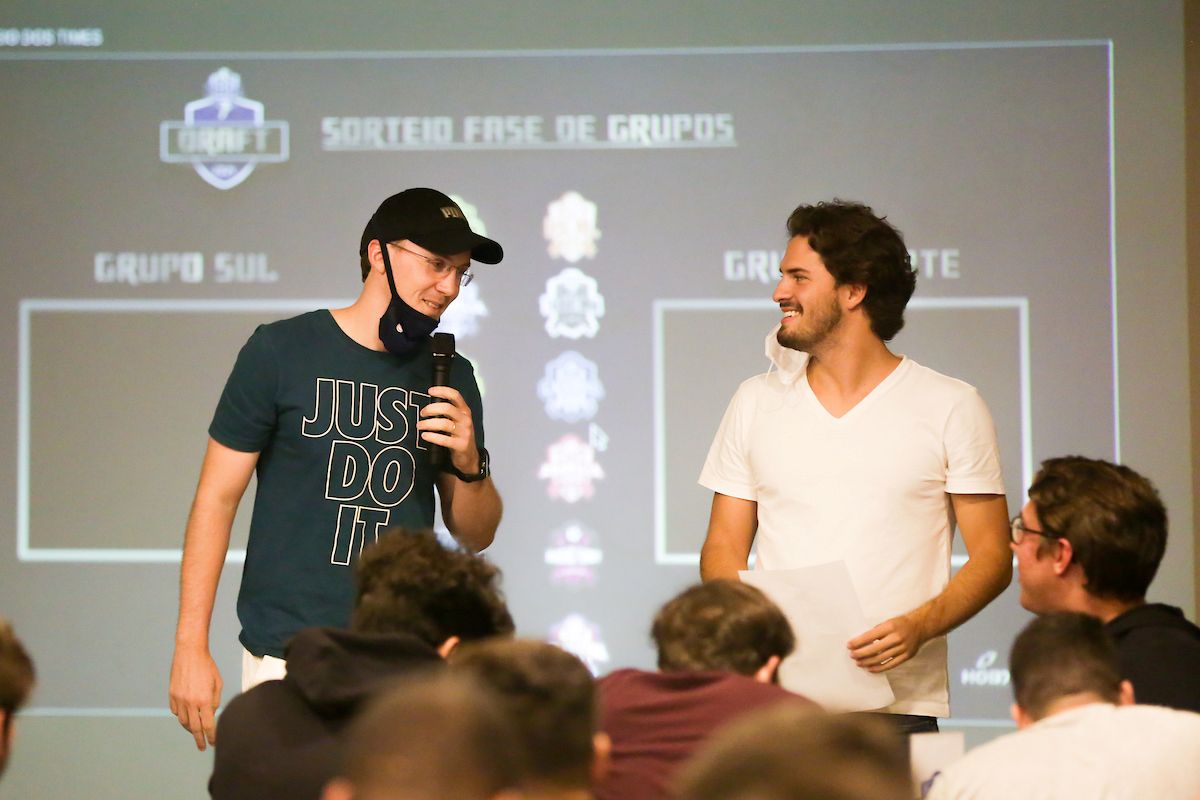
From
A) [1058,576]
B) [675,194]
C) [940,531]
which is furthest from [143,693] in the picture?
[1058,576]

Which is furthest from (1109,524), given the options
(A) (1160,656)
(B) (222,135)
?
(B) (222,135)

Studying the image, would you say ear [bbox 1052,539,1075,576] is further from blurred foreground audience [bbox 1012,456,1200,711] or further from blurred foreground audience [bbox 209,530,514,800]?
blurred foreground audience [bbox 209,530,514,800]

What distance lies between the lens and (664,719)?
1.69m

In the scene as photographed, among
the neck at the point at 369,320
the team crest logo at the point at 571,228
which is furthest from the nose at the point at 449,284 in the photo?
the team crest logo at the point at 571,228

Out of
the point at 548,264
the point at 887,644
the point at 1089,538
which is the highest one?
the point at 548,264

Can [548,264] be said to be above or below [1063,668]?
above

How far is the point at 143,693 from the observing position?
13.6 feet

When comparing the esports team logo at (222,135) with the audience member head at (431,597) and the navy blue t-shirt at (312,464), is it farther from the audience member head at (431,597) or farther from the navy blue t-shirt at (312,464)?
the audience member head at (431,597)

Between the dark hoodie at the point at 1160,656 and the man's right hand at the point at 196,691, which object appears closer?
the dark hoodie at the point at 1160,656

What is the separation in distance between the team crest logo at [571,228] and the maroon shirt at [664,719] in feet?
8.51

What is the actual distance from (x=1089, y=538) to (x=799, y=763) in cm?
157

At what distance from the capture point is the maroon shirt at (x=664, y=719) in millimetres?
1660

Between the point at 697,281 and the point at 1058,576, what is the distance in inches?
81.5

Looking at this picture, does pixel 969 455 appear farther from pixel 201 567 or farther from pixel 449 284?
pixel 201 567
